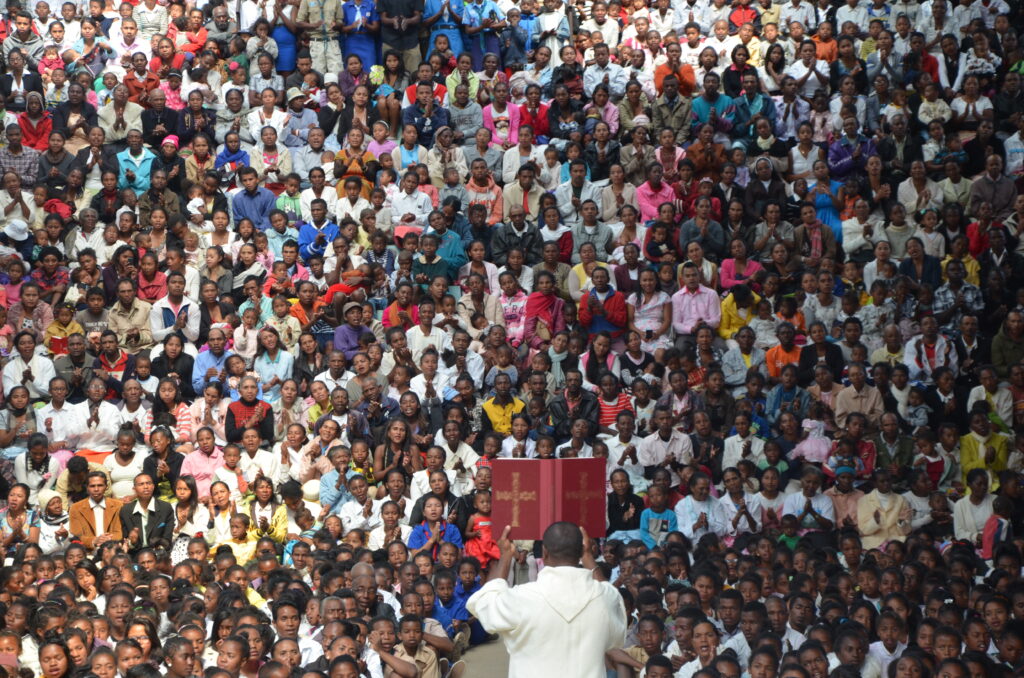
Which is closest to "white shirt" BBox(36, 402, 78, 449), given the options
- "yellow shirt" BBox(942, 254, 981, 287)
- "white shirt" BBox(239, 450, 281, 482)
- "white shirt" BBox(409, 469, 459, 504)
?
"white shirt" BBox(239, 450, 281, 482)

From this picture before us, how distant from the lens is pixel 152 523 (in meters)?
12.7

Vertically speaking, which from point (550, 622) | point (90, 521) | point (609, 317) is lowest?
point (90, 521)

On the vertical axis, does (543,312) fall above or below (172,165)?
below

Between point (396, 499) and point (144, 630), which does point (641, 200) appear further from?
point (144, 630)

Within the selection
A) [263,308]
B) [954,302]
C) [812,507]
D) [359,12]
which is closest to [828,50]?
[954,302]

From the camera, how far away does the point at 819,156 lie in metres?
17.4

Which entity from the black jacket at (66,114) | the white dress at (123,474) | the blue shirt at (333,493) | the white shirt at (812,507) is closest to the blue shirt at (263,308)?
the white dress at (123,474)

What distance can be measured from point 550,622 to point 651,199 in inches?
434

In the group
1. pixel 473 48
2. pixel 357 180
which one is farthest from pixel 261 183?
Answer: pixel 473 48

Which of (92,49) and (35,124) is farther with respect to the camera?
(92,49)

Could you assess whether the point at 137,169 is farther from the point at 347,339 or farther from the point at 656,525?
the point at 656,525

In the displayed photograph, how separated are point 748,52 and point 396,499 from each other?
339 inches

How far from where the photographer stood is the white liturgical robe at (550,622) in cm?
648

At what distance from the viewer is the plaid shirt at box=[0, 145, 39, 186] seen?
1694 centimetres
